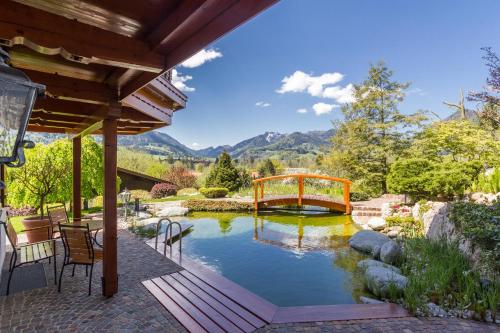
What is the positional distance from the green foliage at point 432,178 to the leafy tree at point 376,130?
314 centimetres

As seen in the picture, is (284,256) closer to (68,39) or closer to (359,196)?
(68,39)

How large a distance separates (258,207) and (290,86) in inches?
2317

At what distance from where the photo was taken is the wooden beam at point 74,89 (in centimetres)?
284

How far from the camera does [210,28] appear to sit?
1713 mm

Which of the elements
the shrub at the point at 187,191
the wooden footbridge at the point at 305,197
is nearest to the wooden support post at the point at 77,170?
the wooden footbridge at the point at 305,197

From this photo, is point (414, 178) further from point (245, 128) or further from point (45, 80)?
point (245, 128)

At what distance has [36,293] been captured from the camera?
→ 3.31 metres

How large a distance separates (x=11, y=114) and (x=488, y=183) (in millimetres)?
9153

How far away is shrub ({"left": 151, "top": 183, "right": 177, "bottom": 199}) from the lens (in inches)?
581

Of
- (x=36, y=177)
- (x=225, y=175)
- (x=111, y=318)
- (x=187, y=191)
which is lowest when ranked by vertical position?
(x=111, y=318)

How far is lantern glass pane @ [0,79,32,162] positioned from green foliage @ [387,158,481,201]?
949 centimetres

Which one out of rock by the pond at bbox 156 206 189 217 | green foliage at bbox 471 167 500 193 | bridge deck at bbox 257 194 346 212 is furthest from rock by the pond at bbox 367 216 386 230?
rock by the pond at bbox 156 206 189 217

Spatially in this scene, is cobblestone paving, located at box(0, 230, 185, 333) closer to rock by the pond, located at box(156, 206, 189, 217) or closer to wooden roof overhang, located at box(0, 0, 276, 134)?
wooden roof overhang, located at box(0, 0, 276, 134)

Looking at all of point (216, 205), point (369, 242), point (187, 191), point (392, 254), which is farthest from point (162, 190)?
point (392, 254)
